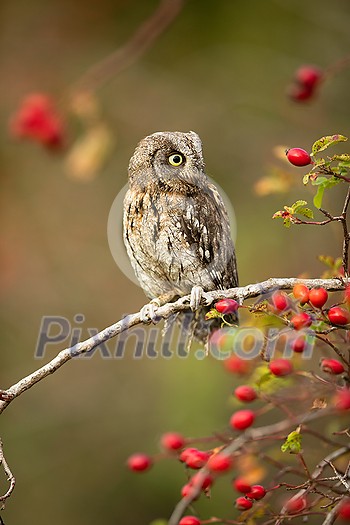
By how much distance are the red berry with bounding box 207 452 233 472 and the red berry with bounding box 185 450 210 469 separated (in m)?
0.02

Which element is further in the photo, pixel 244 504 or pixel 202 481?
pixel 202 481

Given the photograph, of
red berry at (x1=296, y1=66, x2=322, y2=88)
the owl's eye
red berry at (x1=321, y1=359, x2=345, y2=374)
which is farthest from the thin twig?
red berry at (x1=321, y1=359, x2=345, y2=374)

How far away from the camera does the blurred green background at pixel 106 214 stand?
4504 millimetres

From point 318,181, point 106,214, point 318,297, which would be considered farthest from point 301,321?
point 106,214

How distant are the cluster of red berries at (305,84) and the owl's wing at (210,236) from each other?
1.70ft

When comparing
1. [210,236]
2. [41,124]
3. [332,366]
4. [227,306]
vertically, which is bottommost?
[332,366]

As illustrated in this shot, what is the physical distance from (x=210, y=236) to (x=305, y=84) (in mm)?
739

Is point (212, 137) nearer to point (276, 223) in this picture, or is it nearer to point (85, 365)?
point (276, 223)

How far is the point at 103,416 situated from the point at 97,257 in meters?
1.35

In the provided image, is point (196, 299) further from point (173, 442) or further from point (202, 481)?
point (202, 481)

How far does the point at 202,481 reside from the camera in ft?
6.59

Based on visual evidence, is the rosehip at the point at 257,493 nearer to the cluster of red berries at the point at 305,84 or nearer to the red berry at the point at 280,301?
the red berry at the point at 280,301

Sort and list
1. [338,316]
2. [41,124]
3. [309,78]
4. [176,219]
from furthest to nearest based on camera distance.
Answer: [41,124] < [309,78] < [176,219] < [338,316]

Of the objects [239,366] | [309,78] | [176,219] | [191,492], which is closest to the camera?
[191,492]
